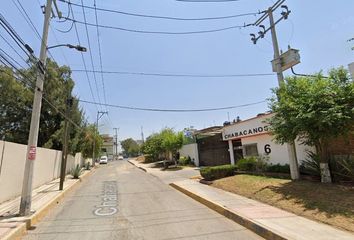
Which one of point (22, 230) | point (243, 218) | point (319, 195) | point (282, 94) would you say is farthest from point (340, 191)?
point (22, 230)

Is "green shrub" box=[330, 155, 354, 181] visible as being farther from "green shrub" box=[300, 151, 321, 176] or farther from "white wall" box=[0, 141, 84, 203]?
"white wall" box=[0, 141, 84, 203]

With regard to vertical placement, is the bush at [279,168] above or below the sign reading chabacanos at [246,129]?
below

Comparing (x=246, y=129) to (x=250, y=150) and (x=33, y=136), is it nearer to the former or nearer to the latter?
(x=250, y=150)

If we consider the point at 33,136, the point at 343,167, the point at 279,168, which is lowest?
the point at 343,167

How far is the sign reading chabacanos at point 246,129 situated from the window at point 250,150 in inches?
29.0

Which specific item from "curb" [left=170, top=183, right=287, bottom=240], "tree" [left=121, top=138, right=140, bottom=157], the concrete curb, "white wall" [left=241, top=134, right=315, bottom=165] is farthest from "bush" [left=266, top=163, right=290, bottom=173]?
"tree" [left=121, top=138, right=140, bottom=157]

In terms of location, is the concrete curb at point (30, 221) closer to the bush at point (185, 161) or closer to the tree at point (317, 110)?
the tree at point (317, 110)

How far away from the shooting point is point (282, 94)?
11.1 metres

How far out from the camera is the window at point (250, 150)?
18.3 m

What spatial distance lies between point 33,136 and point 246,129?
13.5 m

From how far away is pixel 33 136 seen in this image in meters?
9.34

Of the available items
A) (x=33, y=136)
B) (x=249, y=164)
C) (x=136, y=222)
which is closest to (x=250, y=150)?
(x=249, y=164)

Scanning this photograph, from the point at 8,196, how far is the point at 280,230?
10.6 meters

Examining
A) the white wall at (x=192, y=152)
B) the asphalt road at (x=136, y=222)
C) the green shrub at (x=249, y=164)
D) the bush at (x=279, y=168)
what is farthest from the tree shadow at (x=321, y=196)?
the white wall at (x=192, y=152)
